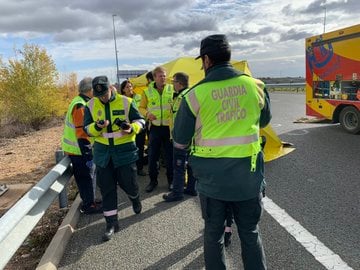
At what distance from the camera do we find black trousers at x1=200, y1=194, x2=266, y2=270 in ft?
9.55

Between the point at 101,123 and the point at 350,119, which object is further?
the point at 350,119

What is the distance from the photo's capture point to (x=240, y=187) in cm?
281

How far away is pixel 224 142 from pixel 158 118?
3418 millimetres

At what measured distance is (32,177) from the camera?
355 inches

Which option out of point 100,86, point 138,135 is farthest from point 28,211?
point 138,135

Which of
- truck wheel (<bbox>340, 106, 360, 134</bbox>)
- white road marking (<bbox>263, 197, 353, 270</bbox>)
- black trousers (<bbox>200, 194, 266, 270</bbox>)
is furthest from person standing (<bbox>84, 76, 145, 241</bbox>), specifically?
truck wheel (<bbox>340, 106, 360, 134</bbox>)

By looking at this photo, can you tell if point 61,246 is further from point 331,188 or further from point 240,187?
point 331,188

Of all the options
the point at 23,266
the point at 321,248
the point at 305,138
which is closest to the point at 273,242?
the point at 321,248

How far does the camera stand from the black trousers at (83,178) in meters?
5.23

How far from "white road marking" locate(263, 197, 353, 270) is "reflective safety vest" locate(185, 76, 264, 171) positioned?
146cm

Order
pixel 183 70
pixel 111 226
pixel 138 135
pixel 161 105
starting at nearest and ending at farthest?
pixel 111 226 < pixel 161 105 < pixel 138 135 < pixel 183 70

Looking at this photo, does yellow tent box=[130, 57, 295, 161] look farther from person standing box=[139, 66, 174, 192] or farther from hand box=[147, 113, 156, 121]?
hand box=[147, 113, 156, 121]

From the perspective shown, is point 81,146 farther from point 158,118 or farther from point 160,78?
point 160,78

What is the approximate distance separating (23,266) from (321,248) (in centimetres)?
324
